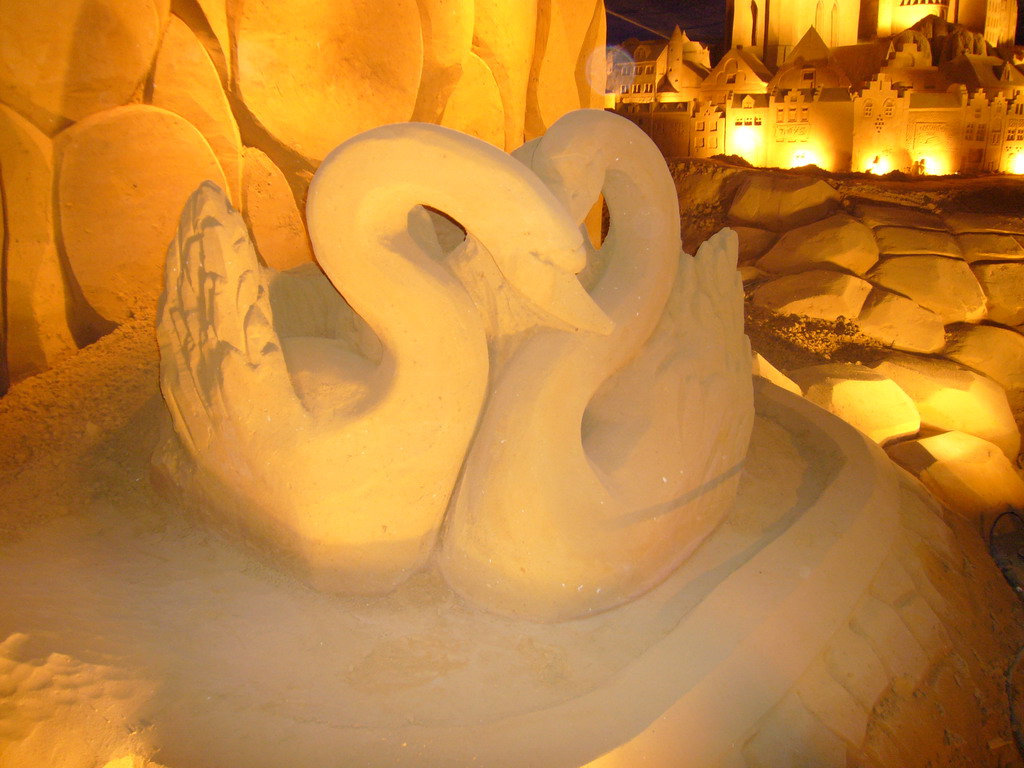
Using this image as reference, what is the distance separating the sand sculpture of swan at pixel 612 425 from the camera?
8.45 feet

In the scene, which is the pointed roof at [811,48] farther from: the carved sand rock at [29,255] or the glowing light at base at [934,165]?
the carved sand rock at [29,255]

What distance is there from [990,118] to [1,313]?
12326 millimetres

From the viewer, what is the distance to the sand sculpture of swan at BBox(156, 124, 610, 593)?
7.86ft

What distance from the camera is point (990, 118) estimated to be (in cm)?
1080

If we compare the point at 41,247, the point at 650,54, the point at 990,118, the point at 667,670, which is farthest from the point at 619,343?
the point at 650,54

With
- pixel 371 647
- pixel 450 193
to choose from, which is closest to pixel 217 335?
pixel 450 193

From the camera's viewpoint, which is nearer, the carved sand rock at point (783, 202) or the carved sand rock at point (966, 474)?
the carved sand rock at point (966, 474)

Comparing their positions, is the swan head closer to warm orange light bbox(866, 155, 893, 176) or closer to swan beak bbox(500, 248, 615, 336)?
swan beak bbox(500, 248, 615, 336)

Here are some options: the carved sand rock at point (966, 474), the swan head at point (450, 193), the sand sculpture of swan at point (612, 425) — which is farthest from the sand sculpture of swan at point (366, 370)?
the carved sand rock at point (966, 474)

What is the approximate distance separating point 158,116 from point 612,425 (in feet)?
8.39

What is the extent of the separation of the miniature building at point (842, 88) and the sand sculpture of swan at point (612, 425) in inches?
302

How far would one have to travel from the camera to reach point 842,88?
11.7 metres

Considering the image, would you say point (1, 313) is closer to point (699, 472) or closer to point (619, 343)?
point (619, 343)

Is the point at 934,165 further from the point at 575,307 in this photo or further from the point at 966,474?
the point at 575,307
